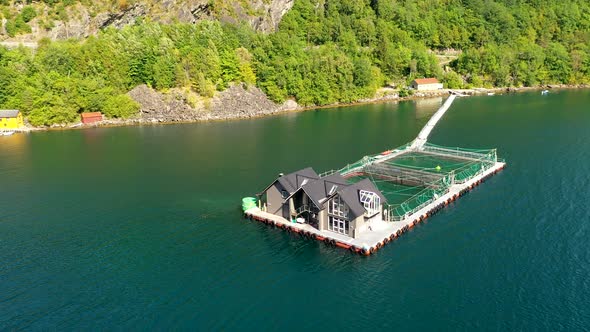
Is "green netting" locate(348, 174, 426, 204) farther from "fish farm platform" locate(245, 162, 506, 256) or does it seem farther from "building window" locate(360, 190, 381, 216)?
"building window" locate(360, 190, 381, 216)

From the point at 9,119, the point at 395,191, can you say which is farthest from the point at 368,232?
the point at 9,119

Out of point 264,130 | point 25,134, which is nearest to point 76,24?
point 25,134

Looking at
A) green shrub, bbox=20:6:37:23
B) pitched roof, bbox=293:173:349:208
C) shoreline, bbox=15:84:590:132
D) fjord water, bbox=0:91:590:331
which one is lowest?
fjord water, bbox=0:91:590:331

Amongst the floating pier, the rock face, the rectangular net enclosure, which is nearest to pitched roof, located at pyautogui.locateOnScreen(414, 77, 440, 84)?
the rock face

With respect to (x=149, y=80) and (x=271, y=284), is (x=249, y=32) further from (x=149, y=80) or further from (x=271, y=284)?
(x=271, y=284)

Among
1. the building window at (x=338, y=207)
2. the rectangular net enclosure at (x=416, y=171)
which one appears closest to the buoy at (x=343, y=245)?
the building window at (x=338, y=207)

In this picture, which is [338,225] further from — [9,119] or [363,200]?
[9,119]
